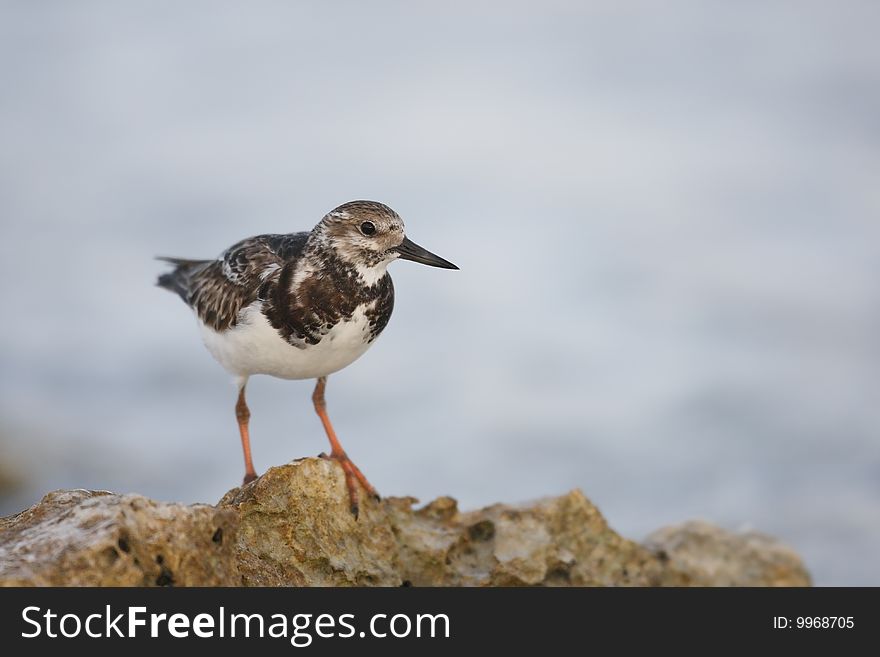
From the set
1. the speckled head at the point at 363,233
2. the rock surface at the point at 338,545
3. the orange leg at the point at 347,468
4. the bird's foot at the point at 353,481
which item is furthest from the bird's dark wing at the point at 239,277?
the rock surface at the point at 338,545

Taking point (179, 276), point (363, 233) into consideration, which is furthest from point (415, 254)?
point (179, 276)

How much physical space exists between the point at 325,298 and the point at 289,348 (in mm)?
394

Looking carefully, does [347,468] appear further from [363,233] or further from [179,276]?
[179,276]

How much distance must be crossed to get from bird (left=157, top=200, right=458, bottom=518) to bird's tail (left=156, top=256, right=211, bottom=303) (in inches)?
56.2

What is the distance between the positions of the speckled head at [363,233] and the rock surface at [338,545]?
1297 millimetres

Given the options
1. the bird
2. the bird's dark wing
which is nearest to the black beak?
the bird

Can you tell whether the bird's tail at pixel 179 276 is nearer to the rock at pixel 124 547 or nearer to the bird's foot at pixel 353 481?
the bird's foot at pixel 353 481

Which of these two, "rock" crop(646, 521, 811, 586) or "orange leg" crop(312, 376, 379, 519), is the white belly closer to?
"orange leg" crop(312, 376, 379, 519)

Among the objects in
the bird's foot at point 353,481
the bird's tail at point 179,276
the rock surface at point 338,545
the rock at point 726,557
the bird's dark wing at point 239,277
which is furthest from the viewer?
the bird's tail at point 179,276

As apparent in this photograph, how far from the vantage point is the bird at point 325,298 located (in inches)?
247

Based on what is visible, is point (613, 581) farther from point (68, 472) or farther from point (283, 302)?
point (68, 472)

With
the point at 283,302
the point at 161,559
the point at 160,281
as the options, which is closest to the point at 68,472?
the point at 160,281
